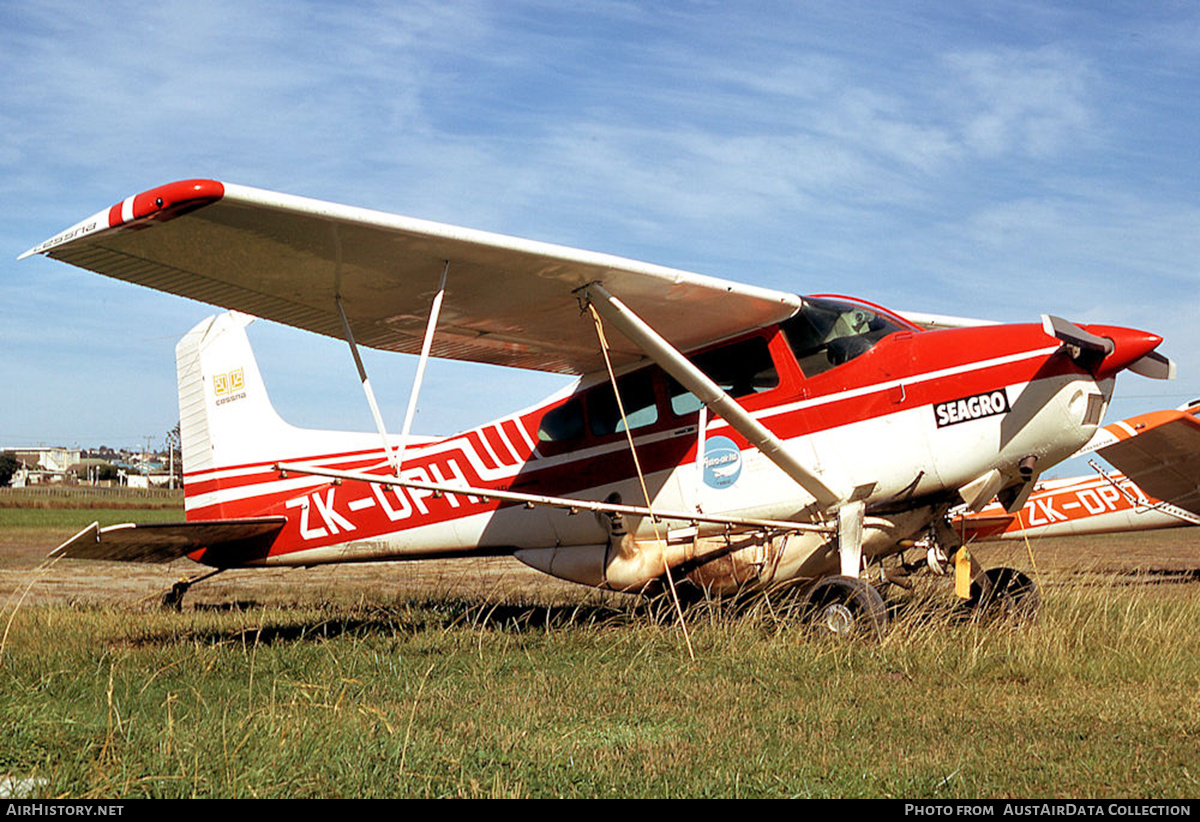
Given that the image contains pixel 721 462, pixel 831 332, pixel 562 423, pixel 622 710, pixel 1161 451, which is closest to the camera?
pixel 622 710

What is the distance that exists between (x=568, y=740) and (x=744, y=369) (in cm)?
460

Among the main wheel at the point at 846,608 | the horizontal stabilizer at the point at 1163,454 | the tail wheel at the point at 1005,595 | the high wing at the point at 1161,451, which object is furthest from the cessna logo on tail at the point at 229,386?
the horizontal stabilizer at the point at 1163,454

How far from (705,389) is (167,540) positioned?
518 cm

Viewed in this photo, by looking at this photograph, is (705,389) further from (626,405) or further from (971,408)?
(971,408)

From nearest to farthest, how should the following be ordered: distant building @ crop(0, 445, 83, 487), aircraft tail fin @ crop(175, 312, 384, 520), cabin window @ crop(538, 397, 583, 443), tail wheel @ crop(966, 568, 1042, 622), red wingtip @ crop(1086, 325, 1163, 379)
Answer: red wingtip @ crop(1086, 325, 1163, 379) → tail wheel @ crop(966, 568, 1042, 622) → cabin window @ crop(538, 397, 583, 443) → aircraft tail fin @ crop(175, 312, 384, 520) → distant building @ crop(0, 445, 83, 487)

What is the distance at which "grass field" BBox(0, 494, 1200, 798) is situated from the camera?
11.9 ft

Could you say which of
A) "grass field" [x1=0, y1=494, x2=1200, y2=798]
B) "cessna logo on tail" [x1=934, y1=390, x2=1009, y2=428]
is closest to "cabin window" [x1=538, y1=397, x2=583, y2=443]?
"grass field" [x1=0, y1=494, x2=1200, y2=798]

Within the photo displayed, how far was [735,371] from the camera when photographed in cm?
837

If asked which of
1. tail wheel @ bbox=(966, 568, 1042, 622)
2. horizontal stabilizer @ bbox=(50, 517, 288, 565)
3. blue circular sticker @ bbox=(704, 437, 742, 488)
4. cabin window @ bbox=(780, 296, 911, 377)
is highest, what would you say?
cabin window @ bbox=(780, 296, 911, 377)

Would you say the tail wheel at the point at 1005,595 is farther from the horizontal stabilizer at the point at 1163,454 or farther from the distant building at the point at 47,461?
the distant building at the point at 47,461

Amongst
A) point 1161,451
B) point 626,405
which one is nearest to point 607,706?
point 626,405

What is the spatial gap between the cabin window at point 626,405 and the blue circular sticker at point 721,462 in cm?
63

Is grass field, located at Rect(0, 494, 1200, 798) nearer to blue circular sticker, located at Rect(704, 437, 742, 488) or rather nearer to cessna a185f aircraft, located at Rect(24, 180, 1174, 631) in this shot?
cessna a185f aircraft, located at Rect(24, 180, 1174, 631)

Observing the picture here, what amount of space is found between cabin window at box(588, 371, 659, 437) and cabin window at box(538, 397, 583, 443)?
14cm
